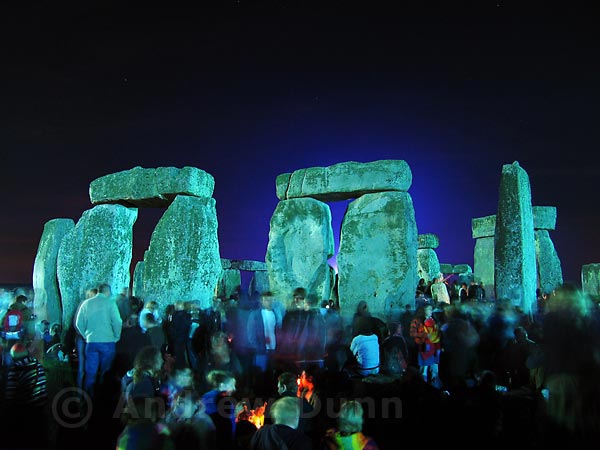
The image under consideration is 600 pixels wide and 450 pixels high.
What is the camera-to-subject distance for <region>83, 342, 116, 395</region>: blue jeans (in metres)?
5.74

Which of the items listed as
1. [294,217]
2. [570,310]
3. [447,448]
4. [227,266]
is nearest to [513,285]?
[294,217]

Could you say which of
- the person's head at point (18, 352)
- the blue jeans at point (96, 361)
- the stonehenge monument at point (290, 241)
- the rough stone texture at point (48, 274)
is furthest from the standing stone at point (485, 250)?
the person's head at point (18, 352)

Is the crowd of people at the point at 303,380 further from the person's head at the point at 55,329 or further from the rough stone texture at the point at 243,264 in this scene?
the rough stone texture at the point at 243,264

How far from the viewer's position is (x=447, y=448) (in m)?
4.48

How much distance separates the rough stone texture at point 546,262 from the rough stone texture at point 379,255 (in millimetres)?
7427

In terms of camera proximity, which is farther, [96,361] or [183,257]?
[183,257]

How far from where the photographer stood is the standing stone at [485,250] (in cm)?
1545

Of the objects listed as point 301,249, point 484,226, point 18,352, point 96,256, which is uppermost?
point 484,226

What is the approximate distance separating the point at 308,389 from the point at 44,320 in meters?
7.26

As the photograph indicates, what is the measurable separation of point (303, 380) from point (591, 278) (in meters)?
14.7

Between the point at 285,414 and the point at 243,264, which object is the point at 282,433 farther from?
the point at 243,264

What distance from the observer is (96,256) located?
9422 mm

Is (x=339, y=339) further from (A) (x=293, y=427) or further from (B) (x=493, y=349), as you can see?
(A) (x=293, y=427)

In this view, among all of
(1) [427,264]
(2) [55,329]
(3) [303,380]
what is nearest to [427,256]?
(1) [427,264]
